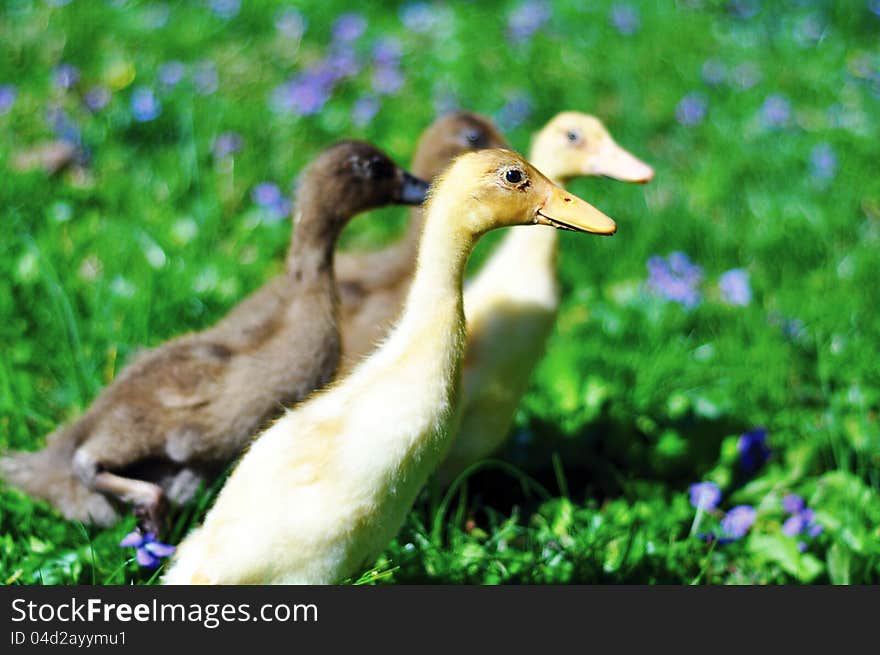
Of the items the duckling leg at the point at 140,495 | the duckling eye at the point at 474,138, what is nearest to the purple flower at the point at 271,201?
the duckling eye at the point at 474,138

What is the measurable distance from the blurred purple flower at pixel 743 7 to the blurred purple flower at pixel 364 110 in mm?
2536

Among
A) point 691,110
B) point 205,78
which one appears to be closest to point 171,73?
point 205,78

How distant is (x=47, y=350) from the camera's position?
13.0ft

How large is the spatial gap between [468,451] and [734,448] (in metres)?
0.91

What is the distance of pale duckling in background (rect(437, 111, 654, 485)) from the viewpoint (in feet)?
11.5

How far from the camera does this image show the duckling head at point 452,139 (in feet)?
13.3

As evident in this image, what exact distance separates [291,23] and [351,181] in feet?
10.2

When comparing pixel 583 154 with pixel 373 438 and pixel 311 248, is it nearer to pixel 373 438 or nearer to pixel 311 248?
pixel 311 248

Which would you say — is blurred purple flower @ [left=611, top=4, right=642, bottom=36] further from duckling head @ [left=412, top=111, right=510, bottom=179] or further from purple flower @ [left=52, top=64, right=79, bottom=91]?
purple flower @ [left=52, top=64, right=79, bottom=91]

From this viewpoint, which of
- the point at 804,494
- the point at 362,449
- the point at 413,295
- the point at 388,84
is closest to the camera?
the point at 362,449

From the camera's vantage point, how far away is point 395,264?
407cm

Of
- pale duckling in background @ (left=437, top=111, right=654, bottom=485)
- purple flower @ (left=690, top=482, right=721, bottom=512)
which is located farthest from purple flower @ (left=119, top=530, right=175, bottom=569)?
purple flower @ (left=690, top=482, right=721, bottom=512)

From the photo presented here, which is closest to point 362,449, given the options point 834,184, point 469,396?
point 469,396

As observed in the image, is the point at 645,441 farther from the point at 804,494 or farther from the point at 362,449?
the point at 362,449
